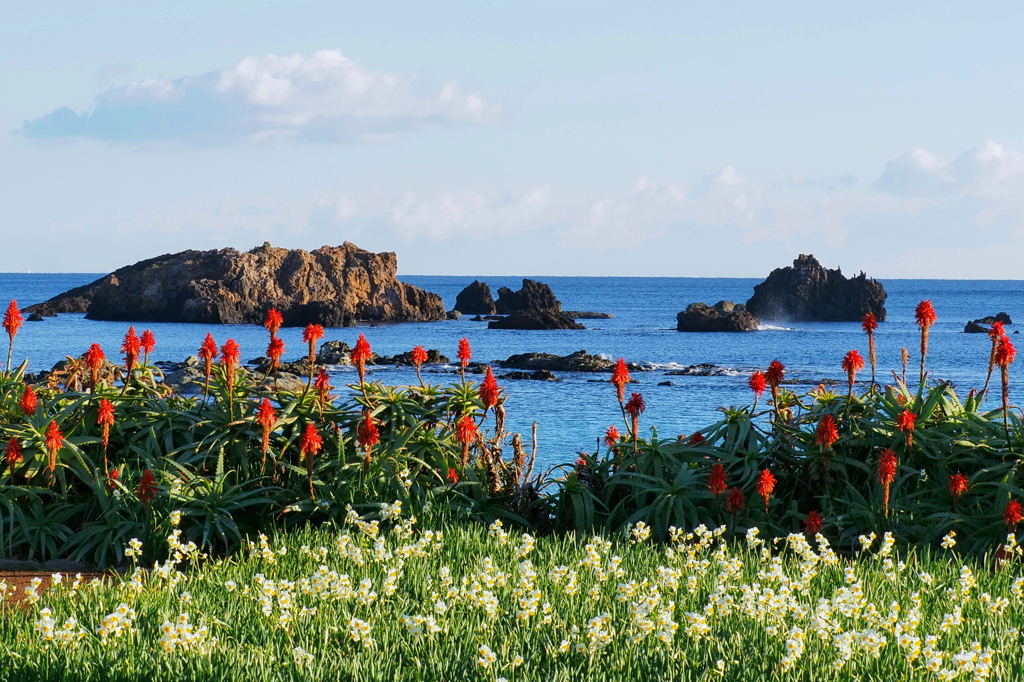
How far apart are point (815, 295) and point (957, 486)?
285 feet

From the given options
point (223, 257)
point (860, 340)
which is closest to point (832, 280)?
point (860, 340)

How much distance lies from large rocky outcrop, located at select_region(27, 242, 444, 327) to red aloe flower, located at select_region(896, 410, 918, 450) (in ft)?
231

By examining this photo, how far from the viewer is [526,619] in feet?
15.5

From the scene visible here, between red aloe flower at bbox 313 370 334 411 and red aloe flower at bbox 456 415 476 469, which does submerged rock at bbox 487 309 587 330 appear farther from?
red aloe flower at bbox 456 415 476 469

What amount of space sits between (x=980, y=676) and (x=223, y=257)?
272 feet

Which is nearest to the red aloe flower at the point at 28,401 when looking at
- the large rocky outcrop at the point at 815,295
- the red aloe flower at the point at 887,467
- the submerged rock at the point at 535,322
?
the red aloe flower at the point at 887,467

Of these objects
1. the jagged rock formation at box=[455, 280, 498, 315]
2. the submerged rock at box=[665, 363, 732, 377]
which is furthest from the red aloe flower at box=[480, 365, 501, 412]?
the jagged rock formation at box=[455, 280, 498, 315]

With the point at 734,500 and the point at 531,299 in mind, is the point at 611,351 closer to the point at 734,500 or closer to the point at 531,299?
the point at 531,299

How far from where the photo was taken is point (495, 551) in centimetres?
625

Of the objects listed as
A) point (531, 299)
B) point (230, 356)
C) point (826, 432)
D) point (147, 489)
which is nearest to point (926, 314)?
point (826, 432)

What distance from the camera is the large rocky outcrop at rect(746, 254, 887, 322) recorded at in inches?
3531

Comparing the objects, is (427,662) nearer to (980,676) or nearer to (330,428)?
(980,676)

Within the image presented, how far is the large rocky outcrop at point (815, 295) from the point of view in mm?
89688

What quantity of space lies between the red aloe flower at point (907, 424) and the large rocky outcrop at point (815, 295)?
84933 millimetres
